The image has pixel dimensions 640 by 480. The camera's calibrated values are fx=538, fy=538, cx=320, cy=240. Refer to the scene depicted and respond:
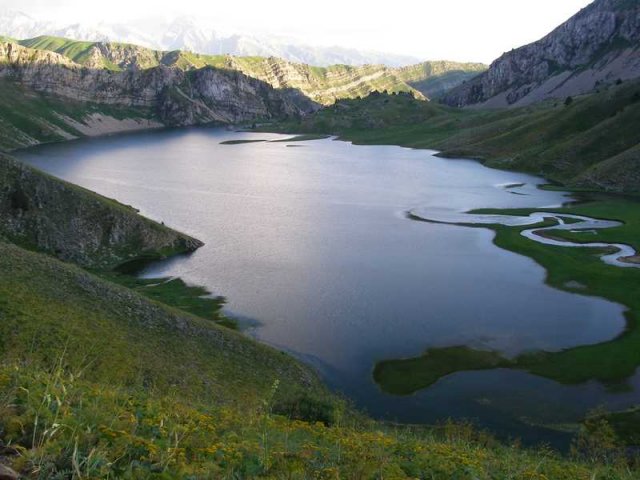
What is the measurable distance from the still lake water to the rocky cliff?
21.1 feet

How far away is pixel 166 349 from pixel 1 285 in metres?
13.2

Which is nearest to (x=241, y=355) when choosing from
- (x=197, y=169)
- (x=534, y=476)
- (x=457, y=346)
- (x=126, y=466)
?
(x=457, y=346)

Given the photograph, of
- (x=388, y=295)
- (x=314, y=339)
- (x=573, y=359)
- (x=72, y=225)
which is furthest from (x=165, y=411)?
(x=72, y=225)

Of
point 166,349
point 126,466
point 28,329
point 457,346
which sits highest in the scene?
point 126,466

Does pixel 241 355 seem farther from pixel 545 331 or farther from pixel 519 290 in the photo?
pixel 519 290

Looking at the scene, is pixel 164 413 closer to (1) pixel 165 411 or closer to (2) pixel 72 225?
(1) pixel 165 411

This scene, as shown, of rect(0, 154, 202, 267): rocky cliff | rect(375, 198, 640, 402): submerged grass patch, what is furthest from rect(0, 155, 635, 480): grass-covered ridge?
rect(0, 154, 202, 267): rocky cliff

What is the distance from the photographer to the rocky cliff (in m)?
75.9

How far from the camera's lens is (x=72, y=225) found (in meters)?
81.0

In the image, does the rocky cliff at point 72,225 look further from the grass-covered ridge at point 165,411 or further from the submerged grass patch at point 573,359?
the submerged grass patch at point 573,359

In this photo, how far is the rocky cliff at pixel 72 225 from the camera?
75.9 m

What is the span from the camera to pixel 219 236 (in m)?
96.9

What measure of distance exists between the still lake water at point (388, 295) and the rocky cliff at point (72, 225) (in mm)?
6423

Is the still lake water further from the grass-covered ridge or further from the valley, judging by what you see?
the grass-covered ridge
